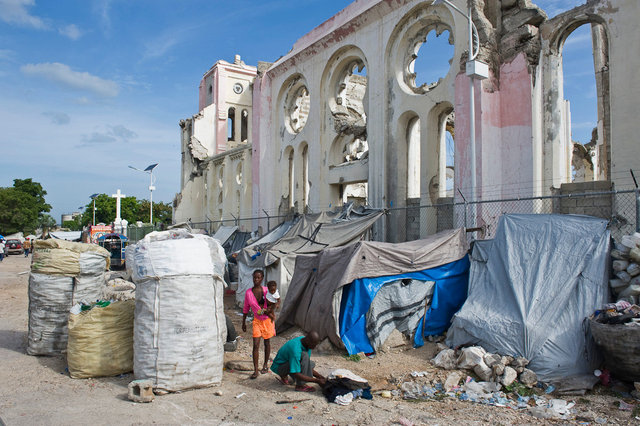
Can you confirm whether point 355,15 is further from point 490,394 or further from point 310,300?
point 490,394

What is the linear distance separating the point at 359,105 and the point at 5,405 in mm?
21330

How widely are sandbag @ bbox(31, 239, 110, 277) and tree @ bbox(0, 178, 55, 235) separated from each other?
159ft

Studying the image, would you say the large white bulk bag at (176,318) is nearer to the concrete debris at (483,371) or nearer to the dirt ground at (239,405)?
the dirt ground at (239,405)

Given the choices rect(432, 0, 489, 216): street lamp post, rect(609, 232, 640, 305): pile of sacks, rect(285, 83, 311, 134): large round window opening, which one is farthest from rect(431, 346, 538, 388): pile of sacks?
rect(285, 83, 311, 134): large round window opening

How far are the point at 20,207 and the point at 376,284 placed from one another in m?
52.3

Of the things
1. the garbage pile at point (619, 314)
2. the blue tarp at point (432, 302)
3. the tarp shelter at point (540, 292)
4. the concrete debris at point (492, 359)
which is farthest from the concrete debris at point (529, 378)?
the blue tarp at point (432, 302)

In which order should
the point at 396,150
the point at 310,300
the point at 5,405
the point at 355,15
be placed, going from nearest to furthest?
the point at 5,405
the point at 310,300
the point at 396,150
the point at 355,15

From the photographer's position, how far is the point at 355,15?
14.9 metres

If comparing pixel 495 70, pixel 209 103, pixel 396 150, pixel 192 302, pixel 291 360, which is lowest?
pixel 291 360

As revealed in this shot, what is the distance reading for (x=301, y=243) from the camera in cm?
1227

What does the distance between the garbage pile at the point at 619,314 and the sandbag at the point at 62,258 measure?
302 inches

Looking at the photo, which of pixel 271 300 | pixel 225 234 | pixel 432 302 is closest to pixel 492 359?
pixel 432 302

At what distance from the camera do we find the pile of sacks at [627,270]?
648 cm

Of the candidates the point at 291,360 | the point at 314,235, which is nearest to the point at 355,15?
the point at 314,235
